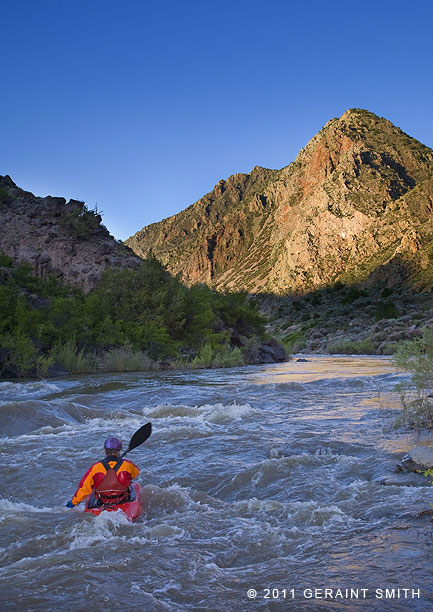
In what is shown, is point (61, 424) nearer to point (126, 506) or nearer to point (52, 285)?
point (126, 506)

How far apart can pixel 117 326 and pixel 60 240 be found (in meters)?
14.2

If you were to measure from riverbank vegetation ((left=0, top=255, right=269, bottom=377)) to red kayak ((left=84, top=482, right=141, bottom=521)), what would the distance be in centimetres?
1294

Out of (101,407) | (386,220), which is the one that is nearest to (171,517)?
(101,407)

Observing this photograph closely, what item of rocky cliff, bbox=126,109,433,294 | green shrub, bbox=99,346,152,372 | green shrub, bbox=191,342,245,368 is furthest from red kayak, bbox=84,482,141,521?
rocky cliff, bbox=126,109,433,294

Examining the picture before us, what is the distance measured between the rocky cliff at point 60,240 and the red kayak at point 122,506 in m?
25.1

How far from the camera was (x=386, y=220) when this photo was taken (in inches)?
2788

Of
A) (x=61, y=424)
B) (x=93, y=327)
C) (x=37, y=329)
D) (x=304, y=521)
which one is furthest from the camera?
(x=93, y=327)

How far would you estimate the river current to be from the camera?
332 centimetres

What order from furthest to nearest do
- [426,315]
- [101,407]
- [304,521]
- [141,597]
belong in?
[426,315], [101,407], [304,521], [141,597]

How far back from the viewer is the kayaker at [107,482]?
5.02m

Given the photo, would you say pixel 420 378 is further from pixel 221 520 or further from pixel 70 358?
pixel 70 358

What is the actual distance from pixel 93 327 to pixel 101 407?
31.7ft

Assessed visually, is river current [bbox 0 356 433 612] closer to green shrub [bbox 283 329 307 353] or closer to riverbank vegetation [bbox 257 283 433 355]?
riverbank vegetation [bbox 257 283 433 355]

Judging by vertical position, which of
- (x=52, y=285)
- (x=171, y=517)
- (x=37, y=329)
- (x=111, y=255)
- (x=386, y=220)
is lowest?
(x=171, y=517)
